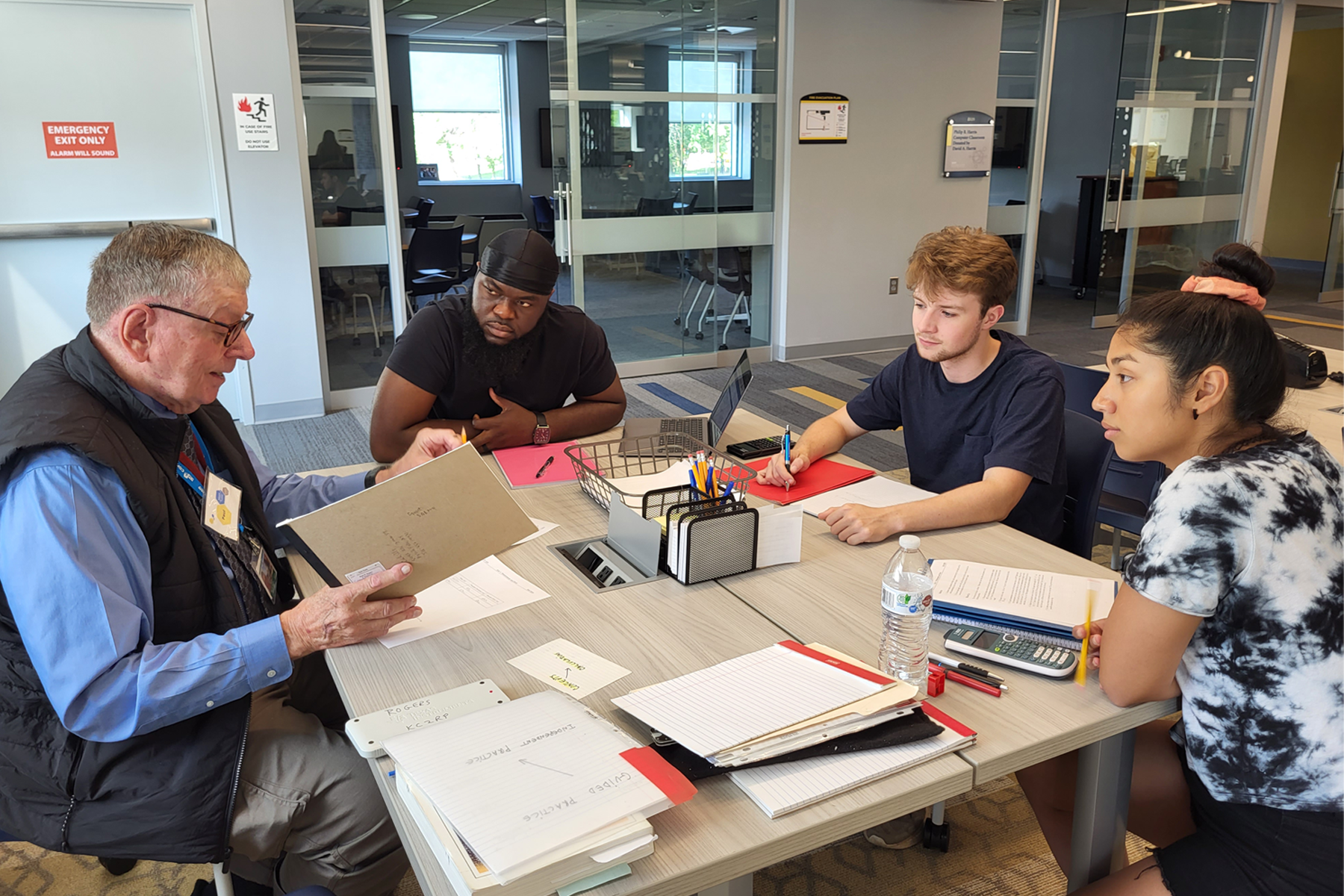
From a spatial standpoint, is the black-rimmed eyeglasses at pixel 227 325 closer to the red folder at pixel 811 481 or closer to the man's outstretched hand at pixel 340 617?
the man's outstretched hand at pixel 340 617

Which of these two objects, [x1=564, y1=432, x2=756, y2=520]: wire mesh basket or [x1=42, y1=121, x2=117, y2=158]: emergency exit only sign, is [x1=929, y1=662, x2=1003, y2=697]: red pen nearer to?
[x1=564, y1=432, x2=756, y2=520]: wire mesh basket

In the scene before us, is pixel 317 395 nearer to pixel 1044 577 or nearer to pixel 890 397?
pixel 890 397

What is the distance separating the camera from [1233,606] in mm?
Answer: 1293

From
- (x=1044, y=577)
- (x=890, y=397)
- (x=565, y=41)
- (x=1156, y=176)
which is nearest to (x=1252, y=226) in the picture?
(x=1156, y=176)

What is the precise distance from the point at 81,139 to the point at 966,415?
188 inches

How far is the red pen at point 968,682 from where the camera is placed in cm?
137

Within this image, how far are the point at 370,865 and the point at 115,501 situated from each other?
2.38 ft

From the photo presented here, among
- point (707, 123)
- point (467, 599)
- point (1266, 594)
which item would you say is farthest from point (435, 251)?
point (1266, 594)

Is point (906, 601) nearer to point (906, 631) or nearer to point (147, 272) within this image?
point (906, 631)

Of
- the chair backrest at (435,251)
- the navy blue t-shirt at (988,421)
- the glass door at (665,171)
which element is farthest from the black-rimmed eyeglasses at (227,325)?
the chair backrest at (435,251)

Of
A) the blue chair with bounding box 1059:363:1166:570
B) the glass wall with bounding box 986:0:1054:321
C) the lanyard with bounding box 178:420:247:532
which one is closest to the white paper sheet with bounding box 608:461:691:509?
the lanyard with bounding box 178:420:247:532

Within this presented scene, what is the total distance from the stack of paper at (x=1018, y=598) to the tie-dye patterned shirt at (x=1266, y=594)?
184 mm

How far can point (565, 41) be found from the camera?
570 centimetres

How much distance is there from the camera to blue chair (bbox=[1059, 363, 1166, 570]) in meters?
2.96
